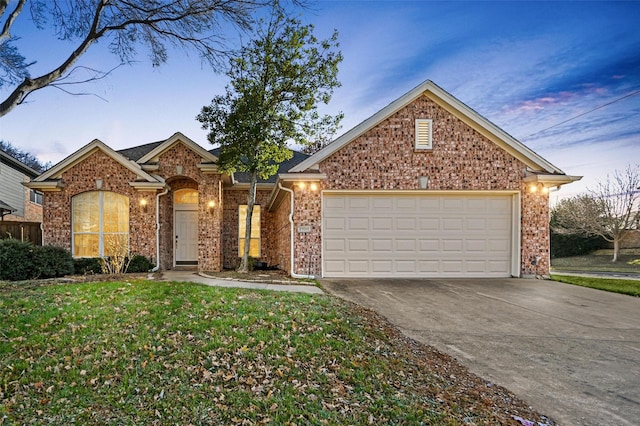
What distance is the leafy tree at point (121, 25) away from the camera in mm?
7289

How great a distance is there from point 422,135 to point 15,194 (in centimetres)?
2115

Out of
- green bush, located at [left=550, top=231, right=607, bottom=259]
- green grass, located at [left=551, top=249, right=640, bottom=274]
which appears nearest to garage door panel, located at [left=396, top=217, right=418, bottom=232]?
green grass, located at [left=551, top=249, right=640, bottom=274]

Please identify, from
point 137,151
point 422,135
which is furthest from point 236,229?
point 422,135

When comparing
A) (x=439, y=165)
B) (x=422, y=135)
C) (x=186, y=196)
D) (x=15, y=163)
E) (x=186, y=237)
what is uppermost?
(x=15, y=163)

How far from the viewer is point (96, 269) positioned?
11.6 m

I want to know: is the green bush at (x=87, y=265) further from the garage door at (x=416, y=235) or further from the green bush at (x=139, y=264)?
the garage door at (x=416, y=235)

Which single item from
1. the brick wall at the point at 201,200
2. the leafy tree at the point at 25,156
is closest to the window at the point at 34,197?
the brick wall at the point at 201,200

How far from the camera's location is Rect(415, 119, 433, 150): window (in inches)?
426

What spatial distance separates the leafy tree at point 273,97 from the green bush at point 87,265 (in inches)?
196

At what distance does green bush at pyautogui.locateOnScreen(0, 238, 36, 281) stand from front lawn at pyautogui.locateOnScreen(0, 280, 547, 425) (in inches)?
183

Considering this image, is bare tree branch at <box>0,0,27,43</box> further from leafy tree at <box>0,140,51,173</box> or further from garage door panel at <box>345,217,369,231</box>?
leafy tree at <box>0,140,51,173</box>

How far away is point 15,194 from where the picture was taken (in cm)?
1942

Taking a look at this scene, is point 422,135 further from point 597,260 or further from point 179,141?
point 597,260

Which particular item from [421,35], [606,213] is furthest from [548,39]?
[606,213]
